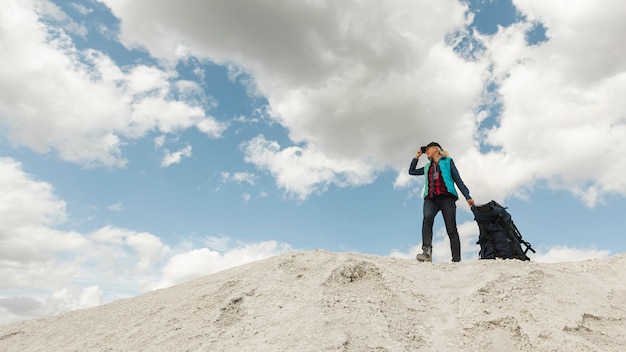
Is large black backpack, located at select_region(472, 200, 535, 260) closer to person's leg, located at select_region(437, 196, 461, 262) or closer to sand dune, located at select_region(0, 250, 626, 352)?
person's leg, located at select_region(437, 196, 461, 262)

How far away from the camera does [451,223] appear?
8133mm

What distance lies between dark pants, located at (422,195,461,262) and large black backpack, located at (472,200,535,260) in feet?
2.23

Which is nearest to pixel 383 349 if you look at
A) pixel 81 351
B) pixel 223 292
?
pixel 223 292

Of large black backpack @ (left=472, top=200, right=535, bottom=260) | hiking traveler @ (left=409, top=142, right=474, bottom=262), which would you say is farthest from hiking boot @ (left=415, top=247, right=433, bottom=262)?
large black backpack @ (left=472, top=200, right=535, bottom=260)

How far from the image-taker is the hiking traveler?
812cm

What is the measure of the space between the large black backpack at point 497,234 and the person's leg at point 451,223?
0.67 meters

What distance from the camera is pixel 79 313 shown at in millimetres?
8266

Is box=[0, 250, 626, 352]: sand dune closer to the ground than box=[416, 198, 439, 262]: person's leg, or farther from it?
closer to the ground

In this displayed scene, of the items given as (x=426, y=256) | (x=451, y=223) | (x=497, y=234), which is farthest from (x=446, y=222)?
(x=497, y=234)

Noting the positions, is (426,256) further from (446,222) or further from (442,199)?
(442,199)

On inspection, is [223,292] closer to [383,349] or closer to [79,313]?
[383,349]

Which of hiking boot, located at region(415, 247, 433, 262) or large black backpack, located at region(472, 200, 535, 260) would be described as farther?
large black backpack, located at region(472, 200, 535, 260)

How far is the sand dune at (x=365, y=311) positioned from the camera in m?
5.03

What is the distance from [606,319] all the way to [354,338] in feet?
11.5
